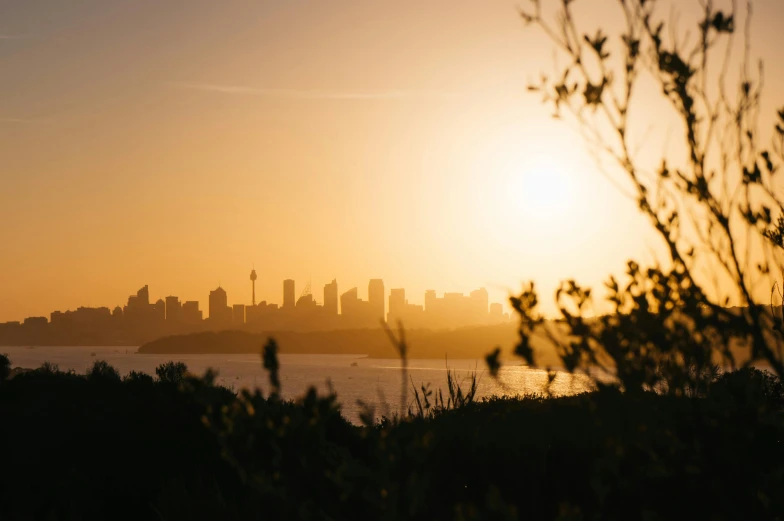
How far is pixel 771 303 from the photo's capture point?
4320 millimetres

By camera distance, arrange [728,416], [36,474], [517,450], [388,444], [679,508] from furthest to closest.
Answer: [36,474]
[517,450]
[679,508]
[728,416]
[388,444]

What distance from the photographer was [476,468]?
5.27 meters

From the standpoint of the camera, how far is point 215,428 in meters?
3.98

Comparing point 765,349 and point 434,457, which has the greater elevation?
point 765,349

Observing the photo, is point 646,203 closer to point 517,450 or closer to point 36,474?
point 517,450

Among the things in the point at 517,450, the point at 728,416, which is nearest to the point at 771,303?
the point at 728,416

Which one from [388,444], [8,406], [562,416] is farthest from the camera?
[8,406]

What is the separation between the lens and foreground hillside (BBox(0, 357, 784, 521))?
359 cm

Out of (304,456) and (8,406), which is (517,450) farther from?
(8,406)

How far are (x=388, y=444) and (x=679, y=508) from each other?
2.56 meters

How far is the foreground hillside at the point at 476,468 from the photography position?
11.8 feet

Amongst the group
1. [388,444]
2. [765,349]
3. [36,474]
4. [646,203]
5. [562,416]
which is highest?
[646,203]

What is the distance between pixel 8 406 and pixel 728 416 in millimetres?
12541

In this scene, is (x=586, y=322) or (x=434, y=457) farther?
(x=434, y=457)
